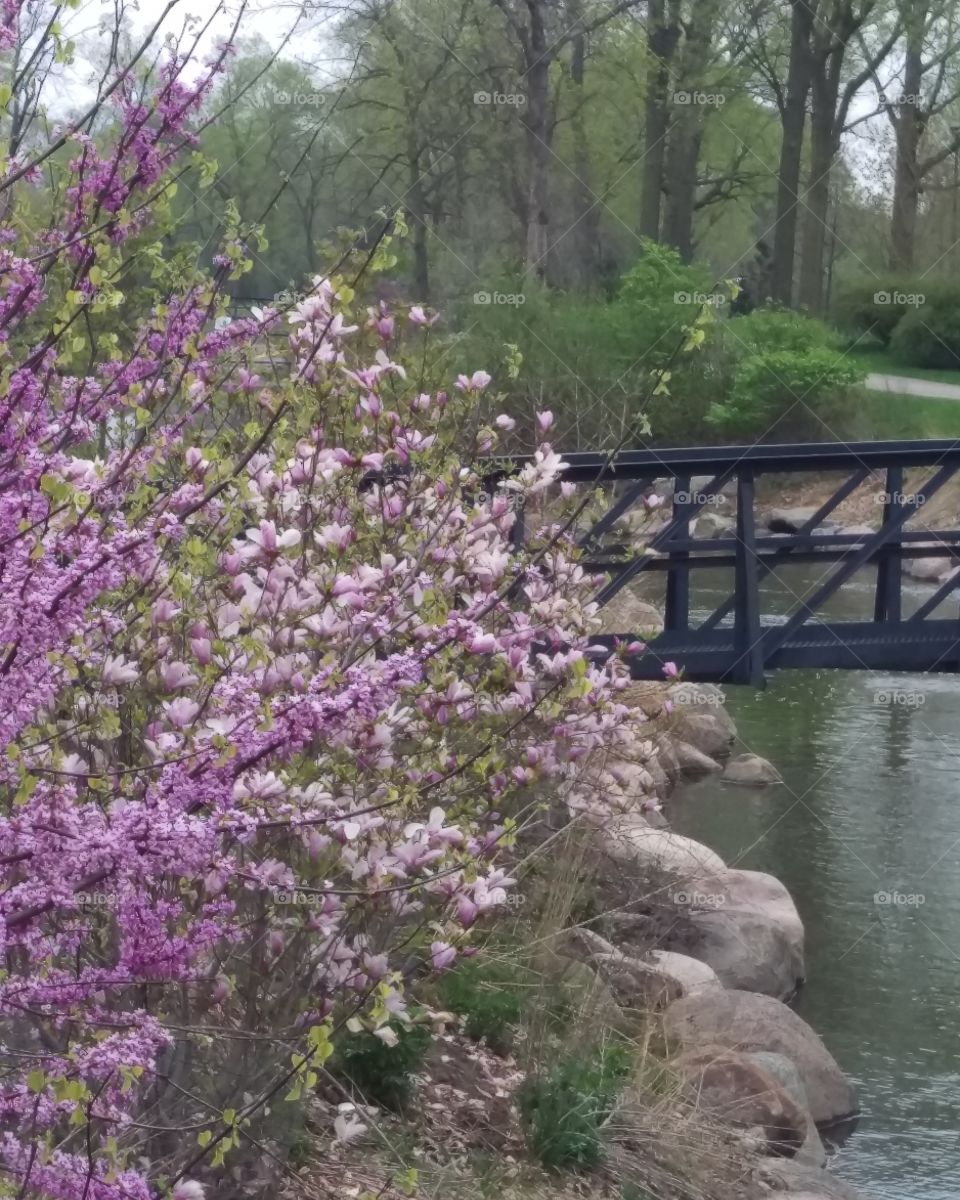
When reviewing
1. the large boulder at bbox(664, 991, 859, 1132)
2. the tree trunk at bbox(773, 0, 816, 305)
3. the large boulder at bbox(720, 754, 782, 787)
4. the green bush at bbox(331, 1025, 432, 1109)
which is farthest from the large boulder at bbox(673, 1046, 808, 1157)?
the tree trunk at bbox(773, 0, 816, 305)

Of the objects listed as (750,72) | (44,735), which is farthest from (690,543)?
(750,72)

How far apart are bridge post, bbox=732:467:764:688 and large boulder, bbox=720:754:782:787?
201 cm

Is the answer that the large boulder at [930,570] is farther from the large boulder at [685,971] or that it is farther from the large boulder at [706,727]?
the large boulder at [685,971]

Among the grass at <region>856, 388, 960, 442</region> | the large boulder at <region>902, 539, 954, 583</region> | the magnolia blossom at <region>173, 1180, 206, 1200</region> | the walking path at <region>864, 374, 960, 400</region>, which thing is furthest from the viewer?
the walking path at <region>864, 374, 960, 400</region>

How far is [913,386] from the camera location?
31.5m

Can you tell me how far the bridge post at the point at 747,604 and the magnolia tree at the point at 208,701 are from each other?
5940 millimetres

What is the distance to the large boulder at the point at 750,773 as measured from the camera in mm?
13133

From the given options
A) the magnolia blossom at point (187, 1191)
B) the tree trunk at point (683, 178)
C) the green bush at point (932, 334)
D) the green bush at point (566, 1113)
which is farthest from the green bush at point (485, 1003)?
the green bush at point (932, 334)

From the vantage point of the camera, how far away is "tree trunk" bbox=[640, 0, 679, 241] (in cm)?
3030

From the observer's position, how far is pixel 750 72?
33.4 metres

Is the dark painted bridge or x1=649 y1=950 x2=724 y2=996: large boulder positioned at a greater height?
the dark painted bridge

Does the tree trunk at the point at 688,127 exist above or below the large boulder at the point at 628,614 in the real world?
above

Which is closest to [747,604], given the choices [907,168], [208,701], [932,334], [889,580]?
[889,580]

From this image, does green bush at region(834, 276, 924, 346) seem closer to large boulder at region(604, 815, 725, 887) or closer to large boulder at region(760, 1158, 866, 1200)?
large boulder at region(604, 815, 725, 887)
